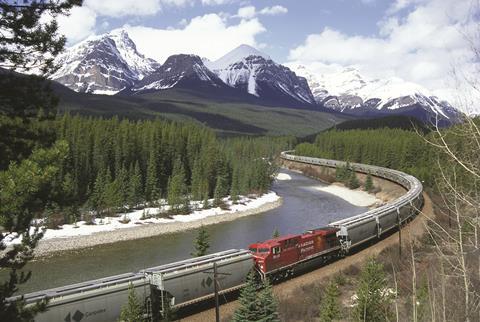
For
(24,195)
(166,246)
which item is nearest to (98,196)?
(166,246)

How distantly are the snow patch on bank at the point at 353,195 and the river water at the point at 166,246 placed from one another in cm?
526

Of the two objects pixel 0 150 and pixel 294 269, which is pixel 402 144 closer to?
pixel 294 269

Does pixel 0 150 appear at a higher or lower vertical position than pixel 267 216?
higher

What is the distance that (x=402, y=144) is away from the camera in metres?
143

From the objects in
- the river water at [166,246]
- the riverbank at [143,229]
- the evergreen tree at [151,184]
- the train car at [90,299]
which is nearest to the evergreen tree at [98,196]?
the riverbank at [143,229]

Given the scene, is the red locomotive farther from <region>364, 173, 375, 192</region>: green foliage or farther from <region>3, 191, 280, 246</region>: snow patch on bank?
<region>364, 173, 375, 192</region>: green foliage

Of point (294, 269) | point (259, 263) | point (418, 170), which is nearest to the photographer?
point (259, 263)

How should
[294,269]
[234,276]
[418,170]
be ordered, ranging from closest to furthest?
[234,276], [294,269], [418,170]

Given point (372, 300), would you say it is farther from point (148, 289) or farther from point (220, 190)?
point (220, 190)

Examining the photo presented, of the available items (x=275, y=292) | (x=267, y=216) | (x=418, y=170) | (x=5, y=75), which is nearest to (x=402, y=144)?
(x=418, y=170)

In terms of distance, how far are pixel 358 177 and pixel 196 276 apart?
346 ft

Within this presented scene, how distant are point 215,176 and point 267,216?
80.1 ft

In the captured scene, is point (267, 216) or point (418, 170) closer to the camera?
point (267, 216)

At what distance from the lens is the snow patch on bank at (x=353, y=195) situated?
10219cm
